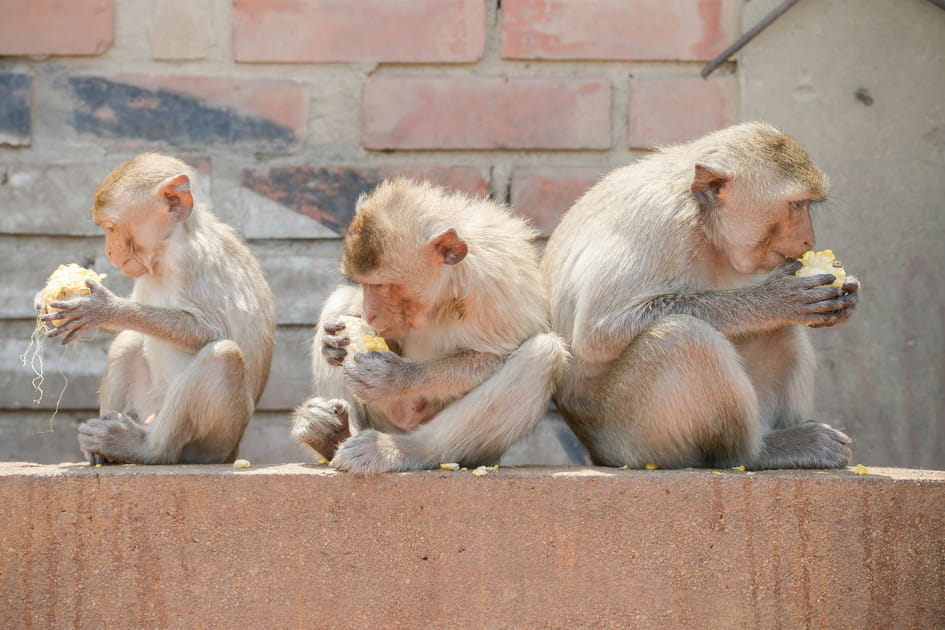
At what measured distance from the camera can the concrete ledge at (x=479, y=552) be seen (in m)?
3.31

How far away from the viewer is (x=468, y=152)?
4699 mm

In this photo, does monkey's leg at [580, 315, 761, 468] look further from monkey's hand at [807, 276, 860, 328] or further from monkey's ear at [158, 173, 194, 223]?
monkey's ear at [158, 173, 194, 223]

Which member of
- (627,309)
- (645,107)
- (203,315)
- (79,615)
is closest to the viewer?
(79,615)

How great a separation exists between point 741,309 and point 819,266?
0.98 feet

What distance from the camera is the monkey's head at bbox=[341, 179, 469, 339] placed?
3.63 m

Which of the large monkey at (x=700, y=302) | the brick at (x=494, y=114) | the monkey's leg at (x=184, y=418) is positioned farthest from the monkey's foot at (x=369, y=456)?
the brick at (x=494, y=114)

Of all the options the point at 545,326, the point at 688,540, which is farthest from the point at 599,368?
the point at 688,540

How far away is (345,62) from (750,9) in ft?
5.37

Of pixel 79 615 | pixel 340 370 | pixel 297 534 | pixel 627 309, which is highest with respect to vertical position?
pixel 627 309

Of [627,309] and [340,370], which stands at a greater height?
[627,309]

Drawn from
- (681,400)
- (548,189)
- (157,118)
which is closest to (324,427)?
(681,400)

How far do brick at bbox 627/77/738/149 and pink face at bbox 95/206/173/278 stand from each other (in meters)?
1.87

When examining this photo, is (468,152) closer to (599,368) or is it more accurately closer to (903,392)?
(599,368)

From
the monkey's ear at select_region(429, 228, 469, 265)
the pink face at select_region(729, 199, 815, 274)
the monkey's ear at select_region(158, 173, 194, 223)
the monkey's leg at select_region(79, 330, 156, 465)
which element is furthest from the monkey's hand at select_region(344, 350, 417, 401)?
the pink face at select_region(729, 199, 815, 274)
